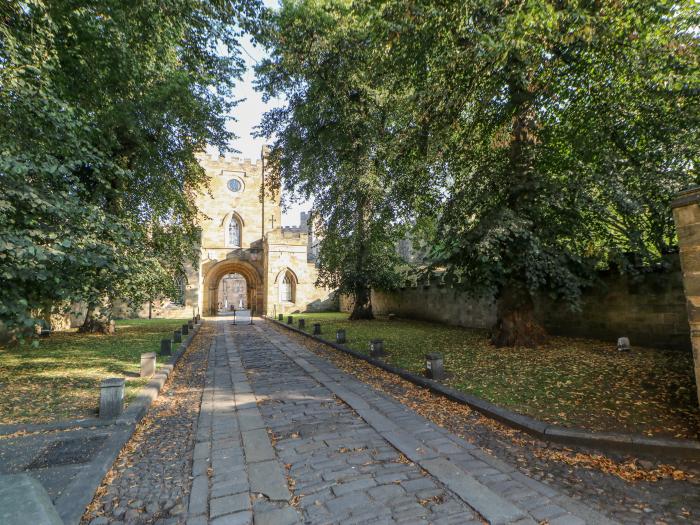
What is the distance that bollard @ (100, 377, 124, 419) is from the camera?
4.76 metres

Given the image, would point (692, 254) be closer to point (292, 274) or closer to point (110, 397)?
point (110, 397)

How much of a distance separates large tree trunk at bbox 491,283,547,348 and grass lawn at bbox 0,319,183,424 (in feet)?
27.8

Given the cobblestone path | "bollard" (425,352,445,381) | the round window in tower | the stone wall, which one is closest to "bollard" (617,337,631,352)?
"bollard" (425,352,445,381)

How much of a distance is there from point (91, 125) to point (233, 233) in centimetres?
2403

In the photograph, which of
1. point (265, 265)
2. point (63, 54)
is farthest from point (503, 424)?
point (265, 265)

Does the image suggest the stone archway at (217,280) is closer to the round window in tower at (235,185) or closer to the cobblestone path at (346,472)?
the round window in tower at (235,185)

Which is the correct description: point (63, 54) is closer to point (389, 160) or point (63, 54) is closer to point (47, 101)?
point (47, 101)

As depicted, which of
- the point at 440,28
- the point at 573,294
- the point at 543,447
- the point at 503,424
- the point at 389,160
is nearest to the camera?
the point at 543,447

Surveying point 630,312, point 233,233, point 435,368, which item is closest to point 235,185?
point 233,233

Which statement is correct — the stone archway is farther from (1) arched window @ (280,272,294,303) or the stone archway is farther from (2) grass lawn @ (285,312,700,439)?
(2) grass lawn @ (285,312,700,439)

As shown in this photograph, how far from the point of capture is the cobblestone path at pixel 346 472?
110 inches

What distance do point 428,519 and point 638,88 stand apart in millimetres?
9089

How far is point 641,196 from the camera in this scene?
7387 mm

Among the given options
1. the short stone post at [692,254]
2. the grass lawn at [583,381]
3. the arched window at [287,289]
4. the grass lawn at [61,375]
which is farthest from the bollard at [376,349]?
the arched window at [287,289]
